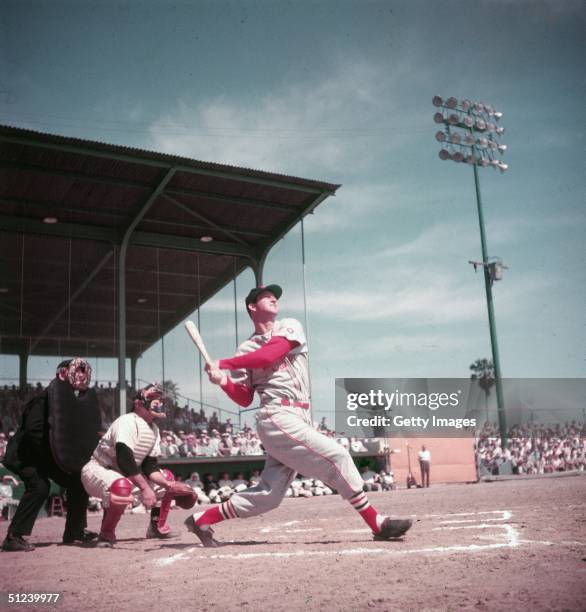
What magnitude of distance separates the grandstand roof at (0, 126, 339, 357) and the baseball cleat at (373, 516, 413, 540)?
1403 cm

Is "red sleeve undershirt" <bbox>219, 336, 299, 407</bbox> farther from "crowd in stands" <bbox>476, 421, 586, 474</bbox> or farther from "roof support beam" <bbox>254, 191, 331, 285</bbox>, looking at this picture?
"crowd in stands" <bbox>476, 421, 586, 474</bbox>

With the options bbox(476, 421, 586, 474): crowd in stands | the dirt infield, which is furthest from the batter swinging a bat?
bbox(476, 421, 586, 474): crowd in stands

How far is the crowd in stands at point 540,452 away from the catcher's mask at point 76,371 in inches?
717

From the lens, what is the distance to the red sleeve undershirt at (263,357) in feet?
15.8

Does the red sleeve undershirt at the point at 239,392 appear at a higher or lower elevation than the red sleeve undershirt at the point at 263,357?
lower

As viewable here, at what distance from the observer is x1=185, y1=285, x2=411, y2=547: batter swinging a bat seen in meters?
4.79

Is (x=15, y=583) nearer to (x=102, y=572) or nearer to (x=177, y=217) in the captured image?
(x=102, y=572)

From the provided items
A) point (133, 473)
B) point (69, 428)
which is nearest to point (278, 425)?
point (133, 473)

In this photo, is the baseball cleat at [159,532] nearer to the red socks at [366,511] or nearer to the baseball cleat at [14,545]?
the baseball cleat at [14,545]

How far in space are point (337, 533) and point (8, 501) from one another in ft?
29.1

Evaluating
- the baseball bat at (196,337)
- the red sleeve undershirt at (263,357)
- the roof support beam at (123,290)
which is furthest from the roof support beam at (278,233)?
the red sleeve undershirt at (263,357)

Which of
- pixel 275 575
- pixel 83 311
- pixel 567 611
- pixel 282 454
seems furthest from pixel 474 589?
pixel 83 311

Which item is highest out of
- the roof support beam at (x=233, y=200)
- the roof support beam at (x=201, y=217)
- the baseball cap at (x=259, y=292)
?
the roof support beam at (x=233, y=200)

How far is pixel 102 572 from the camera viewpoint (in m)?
4.25
